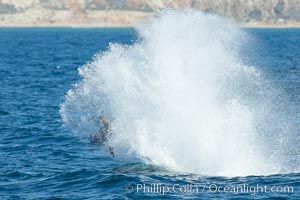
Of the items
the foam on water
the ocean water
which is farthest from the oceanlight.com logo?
the foam on water

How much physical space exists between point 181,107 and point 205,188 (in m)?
7.08

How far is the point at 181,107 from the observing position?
1266 inches

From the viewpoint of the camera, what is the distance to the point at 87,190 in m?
25.8

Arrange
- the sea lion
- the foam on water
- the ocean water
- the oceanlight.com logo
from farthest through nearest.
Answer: the sea lion
the foam on water
the ocean water
the oceanlight.com logo

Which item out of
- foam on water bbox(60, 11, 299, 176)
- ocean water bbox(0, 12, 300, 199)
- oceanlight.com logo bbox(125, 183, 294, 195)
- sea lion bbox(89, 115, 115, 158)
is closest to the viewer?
oceanlight.com logo bbox(125, 183, 294, 195)

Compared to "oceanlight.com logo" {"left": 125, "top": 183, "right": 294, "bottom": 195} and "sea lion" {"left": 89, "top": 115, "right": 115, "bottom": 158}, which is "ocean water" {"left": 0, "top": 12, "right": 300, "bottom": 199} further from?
"sea lion" {"left": 89, "top": 115, "right": 115, "bottom": 158}

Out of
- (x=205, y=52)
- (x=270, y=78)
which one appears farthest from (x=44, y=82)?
(x=205, y=52)

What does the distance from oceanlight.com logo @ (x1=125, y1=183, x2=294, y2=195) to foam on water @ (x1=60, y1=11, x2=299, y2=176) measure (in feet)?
7.01

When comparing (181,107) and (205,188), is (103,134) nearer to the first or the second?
(181,107)

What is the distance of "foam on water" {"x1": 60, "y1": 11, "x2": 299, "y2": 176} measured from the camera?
97.0 feet

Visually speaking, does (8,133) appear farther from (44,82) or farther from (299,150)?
(44,82)

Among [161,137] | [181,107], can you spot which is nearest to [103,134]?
[181,107]

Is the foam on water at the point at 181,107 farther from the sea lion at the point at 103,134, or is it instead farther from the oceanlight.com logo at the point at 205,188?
the oceanlight.com logo at the point at 205,188

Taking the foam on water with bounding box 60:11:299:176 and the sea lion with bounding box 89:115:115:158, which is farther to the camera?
the sea lion with bounding box 89:115:115:158
